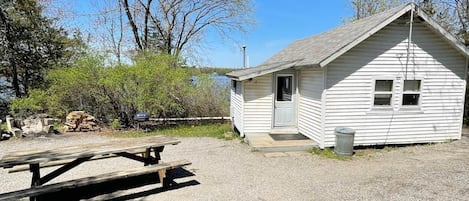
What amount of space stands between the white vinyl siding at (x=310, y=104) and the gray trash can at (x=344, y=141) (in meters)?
0.64

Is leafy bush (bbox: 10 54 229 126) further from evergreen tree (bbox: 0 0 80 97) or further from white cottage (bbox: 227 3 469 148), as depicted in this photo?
white cottage (bbox: 227 3 469 148)

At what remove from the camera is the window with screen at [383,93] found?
8203mm

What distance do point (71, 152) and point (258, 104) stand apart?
6182 mm

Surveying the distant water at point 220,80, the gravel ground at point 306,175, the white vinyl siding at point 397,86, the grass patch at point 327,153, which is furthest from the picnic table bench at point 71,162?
the distant water at point 220,80

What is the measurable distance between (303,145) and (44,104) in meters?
10.1

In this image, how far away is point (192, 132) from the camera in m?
10.9

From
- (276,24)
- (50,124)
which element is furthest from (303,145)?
(276,24)

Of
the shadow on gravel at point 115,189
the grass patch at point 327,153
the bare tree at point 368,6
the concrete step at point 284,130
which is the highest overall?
the bare tree at point 368,6

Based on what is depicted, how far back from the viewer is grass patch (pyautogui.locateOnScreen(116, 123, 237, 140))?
1026cm

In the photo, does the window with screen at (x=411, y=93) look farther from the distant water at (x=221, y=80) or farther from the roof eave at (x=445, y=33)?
the distant water at (x=221, y=80)

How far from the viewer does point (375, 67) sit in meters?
8.04

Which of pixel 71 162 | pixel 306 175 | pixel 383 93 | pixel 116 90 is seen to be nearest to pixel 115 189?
pixel 71 162

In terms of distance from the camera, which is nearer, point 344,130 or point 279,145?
point 344,130

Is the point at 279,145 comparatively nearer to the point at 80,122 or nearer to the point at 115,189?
the point at 115,189
